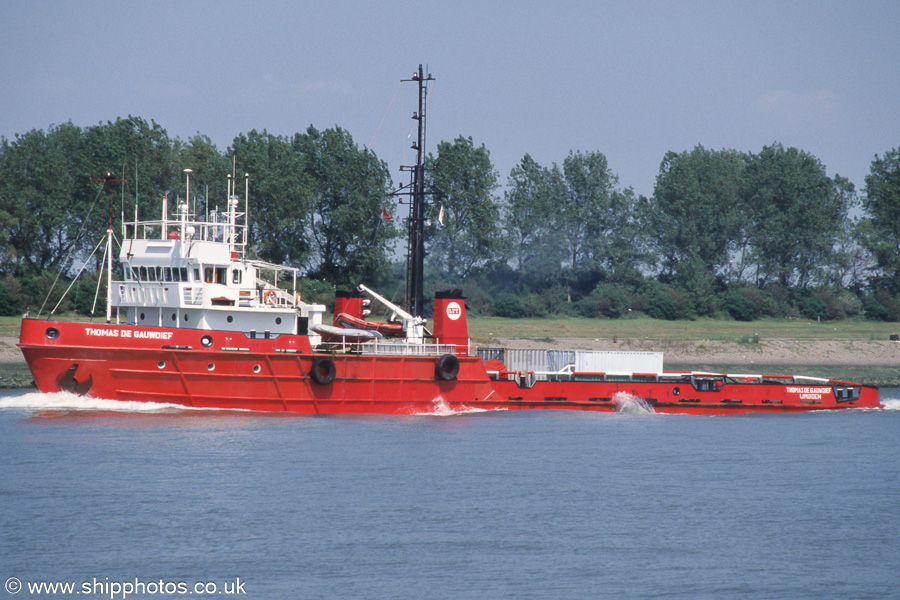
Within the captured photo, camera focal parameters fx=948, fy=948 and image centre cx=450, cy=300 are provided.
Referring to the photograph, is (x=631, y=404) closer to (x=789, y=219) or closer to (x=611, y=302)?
(x=611, y=302)

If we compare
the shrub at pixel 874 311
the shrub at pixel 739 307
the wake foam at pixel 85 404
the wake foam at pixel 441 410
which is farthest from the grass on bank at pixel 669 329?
the wake foam at pixel 85 404

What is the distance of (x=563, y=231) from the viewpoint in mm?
70312

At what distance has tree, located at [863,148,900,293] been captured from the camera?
244 ft

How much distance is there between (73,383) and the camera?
27.2m

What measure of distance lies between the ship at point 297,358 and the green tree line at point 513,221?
8653 mm

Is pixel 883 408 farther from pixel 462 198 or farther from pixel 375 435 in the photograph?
pixel 462 198

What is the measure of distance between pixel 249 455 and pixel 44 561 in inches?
310

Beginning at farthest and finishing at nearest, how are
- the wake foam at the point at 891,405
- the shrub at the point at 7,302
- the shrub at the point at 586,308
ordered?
the shrub at the point at 586,308, the shrub at the point at 7,302, the wake foam at the point at 891,405

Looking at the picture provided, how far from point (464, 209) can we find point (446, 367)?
3544 cm

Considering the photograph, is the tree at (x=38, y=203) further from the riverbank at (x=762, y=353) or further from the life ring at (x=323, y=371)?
the life ring at (x=323, y=371)

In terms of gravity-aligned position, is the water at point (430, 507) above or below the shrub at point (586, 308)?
below

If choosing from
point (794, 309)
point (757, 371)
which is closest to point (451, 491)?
point (757, 371)

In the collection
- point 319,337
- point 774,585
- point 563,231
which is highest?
point 563,231

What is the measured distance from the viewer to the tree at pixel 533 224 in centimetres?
6694
